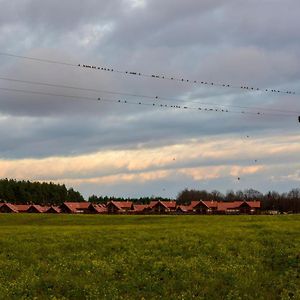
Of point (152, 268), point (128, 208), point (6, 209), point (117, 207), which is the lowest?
A: point (152, 268)

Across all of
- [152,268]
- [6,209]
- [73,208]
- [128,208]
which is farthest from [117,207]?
[152,268]

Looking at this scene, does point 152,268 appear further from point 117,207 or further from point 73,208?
point 117,207

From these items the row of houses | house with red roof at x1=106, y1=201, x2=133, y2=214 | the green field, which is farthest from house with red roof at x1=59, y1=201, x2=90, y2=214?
the green field

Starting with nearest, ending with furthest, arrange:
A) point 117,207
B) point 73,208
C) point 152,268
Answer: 1. point 152,268
2. point 73,208
3. point 117,207

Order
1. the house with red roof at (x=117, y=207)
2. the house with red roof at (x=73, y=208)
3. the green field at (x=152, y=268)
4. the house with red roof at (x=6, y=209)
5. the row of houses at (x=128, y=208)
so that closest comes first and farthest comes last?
1. the green field at (x=152, y=268)
2. the house with red roof at (x=6, y=209)
3. the house with red roof at (x=73, y=208)
4. the row of houses at (x=128, y=208)
5. the house with red roof at (x=117, y=207)

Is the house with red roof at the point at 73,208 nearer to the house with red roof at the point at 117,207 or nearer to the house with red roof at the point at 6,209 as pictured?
the house with red roof at the point at 117,207

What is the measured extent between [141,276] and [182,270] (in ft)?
7.01

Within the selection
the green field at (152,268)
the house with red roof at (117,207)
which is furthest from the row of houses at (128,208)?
the green field at (152,268)

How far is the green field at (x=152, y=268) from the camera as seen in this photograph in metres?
21.4

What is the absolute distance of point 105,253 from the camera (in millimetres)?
28734

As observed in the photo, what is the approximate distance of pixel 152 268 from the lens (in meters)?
24.6

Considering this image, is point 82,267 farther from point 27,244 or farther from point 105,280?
point 27,244

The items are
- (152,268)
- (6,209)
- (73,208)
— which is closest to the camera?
(152,268)

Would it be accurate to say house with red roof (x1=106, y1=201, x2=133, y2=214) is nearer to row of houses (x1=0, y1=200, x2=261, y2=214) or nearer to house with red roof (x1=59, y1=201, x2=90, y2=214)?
row of houses (x1=0, y1=200, x2=261, y2=214)
